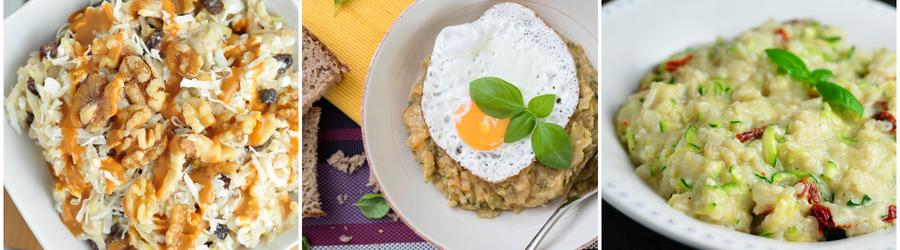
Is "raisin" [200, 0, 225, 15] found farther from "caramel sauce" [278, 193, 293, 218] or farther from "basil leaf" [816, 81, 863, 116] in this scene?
"basil leaf" [816, 81, 863, 116]

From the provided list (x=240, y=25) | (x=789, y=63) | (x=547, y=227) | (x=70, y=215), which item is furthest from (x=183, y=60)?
(x=789, y=63)

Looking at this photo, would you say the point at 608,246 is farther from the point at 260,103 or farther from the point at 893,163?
the point at 260,103

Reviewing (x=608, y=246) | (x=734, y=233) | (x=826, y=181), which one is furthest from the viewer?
(x=608, y=246)

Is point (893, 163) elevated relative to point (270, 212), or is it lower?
elevated

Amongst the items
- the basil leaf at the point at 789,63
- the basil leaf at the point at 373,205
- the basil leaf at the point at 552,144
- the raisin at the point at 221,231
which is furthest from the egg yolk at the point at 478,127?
the basil leaf at the point at 789,63

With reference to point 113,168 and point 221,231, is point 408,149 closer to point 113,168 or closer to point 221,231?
point 221,231

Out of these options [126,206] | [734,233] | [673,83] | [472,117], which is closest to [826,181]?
[734,233]

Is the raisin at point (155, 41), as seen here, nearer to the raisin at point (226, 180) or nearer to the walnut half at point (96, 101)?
the walnut half at point (96, 101)
